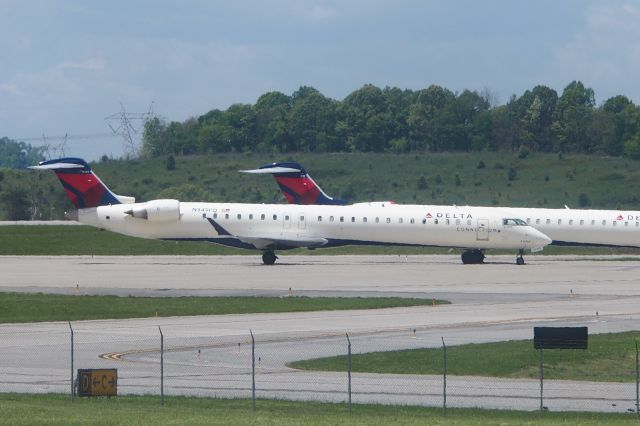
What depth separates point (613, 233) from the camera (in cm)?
7306

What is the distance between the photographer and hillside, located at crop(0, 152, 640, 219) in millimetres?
133250

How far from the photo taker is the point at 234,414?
25469 millimetres

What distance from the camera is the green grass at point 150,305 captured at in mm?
44875

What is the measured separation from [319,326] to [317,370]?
367 inches

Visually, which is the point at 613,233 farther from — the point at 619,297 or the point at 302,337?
the point at 302,337

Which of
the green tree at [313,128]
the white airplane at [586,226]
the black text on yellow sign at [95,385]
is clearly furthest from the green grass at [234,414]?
the green tree at [313,128]

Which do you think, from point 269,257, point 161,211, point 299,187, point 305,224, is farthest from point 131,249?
point 305,224

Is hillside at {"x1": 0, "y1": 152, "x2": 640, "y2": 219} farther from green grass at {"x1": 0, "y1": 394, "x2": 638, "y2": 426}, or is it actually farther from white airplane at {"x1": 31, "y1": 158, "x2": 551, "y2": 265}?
green grass at {"x1": 0, "y1": 394, "x2": 638, "y2": 426}

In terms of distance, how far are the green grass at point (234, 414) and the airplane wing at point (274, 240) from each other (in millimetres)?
43847

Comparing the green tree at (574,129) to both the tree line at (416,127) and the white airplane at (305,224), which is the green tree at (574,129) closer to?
the tree line at (416,127)

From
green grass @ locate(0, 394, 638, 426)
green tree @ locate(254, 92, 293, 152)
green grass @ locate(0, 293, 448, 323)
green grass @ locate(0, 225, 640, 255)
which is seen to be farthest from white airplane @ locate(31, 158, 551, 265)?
green tree @ locate(254, 92, 293, 152)

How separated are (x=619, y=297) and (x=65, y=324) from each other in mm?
21748

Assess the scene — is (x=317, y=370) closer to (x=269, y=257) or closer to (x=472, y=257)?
(x=269, y=257)

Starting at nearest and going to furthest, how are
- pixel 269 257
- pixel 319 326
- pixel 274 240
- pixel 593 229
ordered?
pixel 319 326 < pixel 274 240 < pixel 269 257 < pixel 593 229
